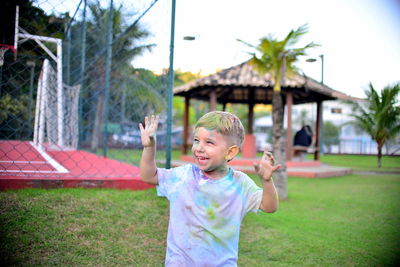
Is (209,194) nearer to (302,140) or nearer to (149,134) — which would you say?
(149,134)

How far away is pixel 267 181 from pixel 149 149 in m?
0.59

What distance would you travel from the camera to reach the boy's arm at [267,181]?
63.7 inches

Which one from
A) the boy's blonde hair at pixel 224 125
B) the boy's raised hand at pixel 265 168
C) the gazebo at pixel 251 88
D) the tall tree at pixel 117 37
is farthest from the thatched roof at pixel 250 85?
the boy's raised hand at pixel 265 168

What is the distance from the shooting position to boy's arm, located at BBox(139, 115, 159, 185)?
1690 millimetres

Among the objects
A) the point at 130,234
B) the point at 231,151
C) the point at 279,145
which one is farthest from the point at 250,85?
the point at 231,151

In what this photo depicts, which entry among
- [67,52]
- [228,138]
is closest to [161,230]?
[228,138]

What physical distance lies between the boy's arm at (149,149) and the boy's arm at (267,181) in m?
0.51

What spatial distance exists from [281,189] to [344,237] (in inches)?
92.2

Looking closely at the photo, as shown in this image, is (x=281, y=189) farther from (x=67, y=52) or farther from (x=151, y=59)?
(x=67, y=52)

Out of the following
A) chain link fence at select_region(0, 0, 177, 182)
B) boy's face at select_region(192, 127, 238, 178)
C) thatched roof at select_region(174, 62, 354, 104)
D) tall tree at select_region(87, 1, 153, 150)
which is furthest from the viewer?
thatched roof at select_region(174, 62, 354, 104)

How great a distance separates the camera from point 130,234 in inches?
117

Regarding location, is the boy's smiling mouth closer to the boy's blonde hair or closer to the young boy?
the young boy

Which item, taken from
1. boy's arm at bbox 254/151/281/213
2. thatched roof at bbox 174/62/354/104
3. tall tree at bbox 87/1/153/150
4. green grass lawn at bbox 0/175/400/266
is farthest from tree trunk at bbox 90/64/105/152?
boy's arm at bbox 254/151/281/213

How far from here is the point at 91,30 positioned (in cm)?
843
